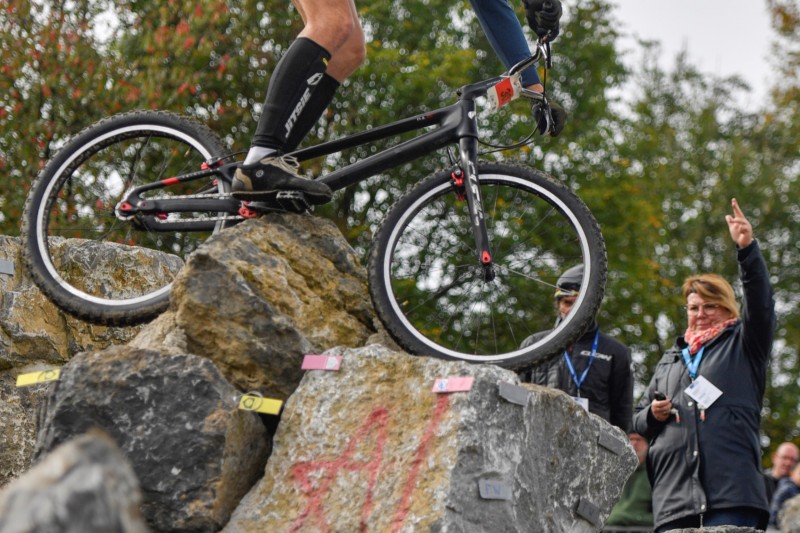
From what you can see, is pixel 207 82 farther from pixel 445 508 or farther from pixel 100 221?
pixel 445 508

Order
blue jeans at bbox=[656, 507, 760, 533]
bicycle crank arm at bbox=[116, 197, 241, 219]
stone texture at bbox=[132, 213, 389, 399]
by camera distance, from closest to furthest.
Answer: stone texture at bbox=[132, 213, 389, 399] → bicycle crank arm at bbox=[116, 197, 241, 219] → blue jeans at bbox=[656, 507, 760, 533]

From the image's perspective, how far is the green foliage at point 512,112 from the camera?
512 inches

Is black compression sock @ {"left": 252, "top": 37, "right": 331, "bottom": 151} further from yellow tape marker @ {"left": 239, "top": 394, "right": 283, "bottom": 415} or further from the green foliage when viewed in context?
the green foliage

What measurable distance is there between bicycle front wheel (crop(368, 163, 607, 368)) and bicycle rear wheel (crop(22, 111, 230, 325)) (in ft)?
2.73

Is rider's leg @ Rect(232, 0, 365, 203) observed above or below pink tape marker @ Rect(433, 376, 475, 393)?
above

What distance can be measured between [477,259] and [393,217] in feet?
1.25

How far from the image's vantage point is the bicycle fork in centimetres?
424

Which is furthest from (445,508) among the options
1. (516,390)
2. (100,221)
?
(100,221)

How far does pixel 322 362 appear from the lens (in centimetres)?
418

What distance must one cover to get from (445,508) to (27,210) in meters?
2.39

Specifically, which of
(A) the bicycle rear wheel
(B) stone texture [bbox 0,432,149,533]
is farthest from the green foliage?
(B) stone texture [bbox 0,432,149,533]

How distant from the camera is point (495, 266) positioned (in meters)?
4.29

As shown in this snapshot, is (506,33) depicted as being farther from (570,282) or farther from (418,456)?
(418,456)

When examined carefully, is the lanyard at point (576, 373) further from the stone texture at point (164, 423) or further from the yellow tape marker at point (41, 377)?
the yellow tape marker at point (41, 377)
